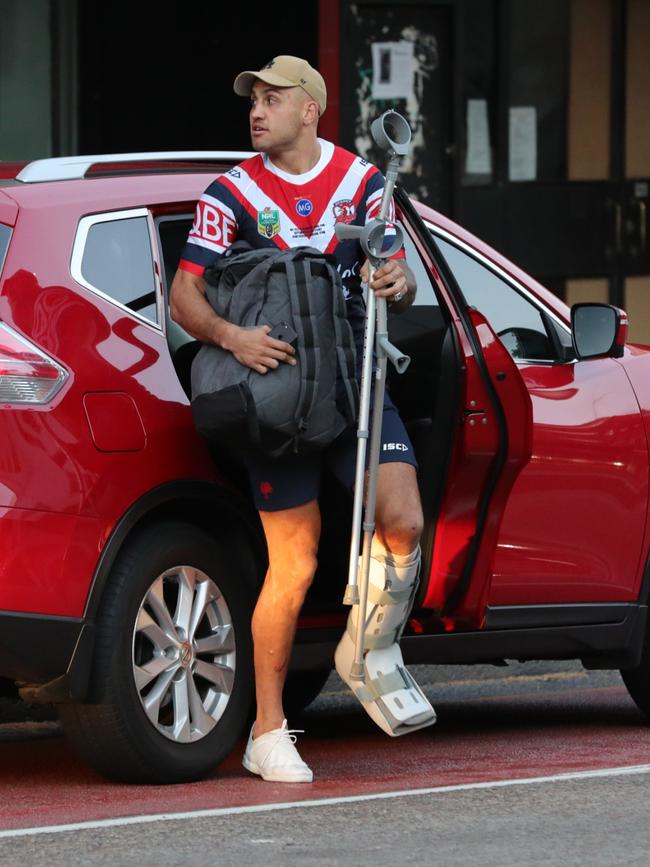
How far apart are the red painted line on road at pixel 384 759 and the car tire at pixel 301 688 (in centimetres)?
10

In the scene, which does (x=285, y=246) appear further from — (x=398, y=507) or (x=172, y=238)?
(x=398, y=507)

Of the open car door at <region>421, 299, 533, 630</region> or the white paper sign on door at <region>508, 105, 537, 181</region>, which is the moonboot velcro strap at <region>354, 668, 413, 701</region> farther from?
the white paper sign on door at <region>508, 105, 537, 181</region>

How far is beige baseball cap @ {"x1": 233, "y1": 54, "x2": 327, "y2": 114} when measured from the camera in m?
6.13

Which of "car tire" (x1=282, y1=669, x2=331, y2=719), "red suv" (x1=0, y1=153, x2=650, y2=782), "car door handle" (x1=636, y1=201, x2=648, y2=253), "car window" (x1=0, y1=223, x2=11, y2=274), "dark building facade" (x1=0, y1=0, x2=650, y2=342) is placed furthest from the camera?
"car door handle" (x1=636, y1=201, x2=648, y2=253)

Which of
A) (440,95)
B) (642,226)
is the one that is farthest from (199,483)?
(642,226)

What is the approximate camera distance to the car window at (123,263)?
19.3 feet

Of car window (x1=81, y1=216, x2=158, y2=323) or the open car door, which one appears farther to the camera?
→ the open car door

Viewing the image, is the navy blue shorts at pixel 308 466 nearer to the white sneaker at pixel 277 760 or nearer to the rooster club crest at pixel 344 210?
the rooster club crest at pixel 344 210

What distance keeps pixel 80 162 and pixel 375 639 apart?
1.59 meters

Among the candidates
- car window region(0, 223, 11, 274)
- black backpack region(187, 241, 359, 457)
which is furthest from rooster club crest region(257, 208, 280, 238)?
car window region(0, 223, 11, 274)

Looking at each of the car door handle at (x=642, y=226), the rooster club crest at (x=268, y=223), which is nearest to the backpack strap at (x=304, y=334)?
the rooster club crest at (x=268, y=223)

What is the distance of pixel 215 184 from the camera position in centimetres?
601

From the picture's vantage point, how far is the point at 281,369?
228 inches

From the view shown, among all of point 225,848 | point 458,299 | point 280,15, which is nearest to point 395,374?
point 458,299
